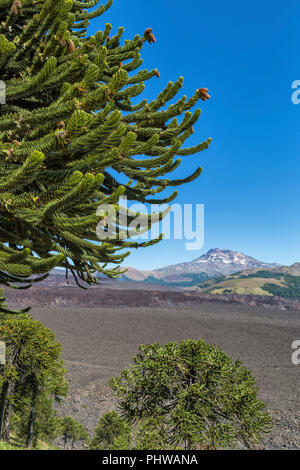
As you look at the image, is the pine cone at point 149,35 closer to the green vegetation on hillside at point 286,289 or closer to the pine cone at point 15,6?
the pine cone at point 15,6

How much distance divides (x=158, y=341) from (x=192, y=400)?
151ft

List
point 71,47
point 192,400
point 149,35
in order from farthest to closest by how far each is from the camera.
Answer: point 192,400 → point 149,35 → point 71,47

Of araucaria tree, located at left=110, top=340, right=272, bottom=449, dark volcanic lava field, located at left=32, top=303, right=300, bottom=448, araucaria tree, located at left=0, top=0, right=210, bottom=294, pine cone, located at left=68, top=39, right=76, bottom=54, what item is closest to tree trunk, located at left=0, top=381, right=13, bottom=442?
araucaria tree, located at left=110, top=340, right=272, bottom=449

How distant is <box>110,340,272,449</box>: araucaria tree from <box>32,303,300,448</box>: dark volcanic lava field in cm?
1611

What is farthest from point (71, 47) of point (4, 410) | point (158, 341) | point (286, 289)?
point (286, 289)

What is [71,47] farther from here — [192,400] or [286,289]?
[286,289]

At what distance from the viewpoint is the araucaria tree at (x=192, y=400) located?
26.1ft

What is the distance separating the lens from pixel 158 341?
51.9m

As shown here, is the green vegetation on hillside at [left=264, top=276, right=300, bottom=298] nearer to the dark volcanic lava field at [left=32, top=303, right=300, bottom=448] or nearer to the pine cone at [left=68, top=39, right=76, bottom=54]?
the dark volcanic lava field at [left=32, top=303, right=300, bottom=448]

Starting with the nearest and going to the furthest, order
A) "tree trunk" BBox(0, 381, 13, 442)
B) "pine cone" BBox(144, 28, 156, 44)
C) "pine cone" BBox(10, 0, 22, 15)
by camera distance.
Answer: "pine cone" BBox(10, 0, 22, 15)
"pine cone" BBox(144, 28, 156, 44)
"tree trunk" BBox(0, 381, 13, 442)

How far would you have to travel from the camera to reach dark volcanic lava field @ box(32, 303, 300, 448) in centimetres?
2611
